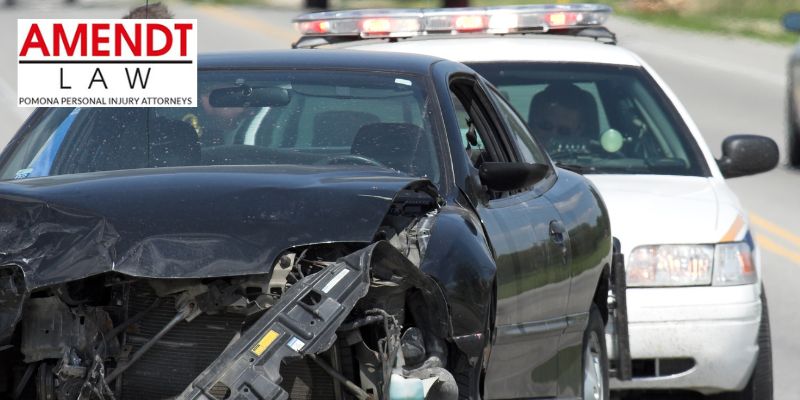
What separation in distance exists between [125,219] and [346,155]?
135cm

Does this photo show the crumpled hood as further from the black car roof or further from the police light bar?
the police light bar

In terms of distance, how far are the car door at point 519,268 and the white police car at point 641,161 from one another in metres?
1.16

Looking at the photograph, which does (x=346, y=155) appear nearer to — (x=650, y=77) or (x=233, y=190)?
(x=233, y=190)

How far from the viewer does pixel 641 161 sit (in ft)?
29.3

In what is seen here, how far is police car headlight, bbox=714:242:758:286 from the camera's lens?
301 inches

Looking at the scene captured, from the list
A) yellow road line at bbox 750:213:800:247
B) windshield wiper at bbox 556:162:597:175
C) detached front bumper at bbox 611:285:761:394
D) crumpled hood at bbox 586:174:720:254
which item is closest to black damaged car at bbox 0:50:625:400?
detached front bumper at bbox 611:285:761:394

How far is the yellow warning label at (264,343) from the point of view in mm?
4398

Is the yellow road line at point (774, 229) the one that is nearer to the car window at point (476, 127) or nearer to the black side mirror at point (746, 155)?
the black side mirror at point (746, 155)

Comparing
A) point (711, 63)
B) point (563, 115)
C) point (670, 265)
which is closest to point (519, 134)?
point (670, 265)

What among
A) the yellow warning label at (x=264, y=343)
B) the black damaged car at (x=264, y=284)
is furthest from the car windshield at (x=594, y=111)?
the yellow warning label at (x=264, y=343)

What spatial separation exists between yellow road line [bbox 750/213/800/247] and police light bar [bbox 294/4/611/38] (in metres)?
4.22

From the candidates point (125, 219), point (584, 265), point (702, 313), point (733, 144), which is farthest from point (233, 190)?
point (733, 144)

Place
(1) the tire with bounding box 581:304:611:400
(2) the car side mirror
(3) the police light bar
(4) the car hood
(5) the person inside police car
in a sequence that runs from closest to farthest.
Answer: (4) the car hood → (1) the tire with bounding box 581:304:611:400 → (5) the person inside police car → (3) the police light bar → (2) the car side mirror

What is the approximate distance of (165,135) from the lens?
19.5ft
